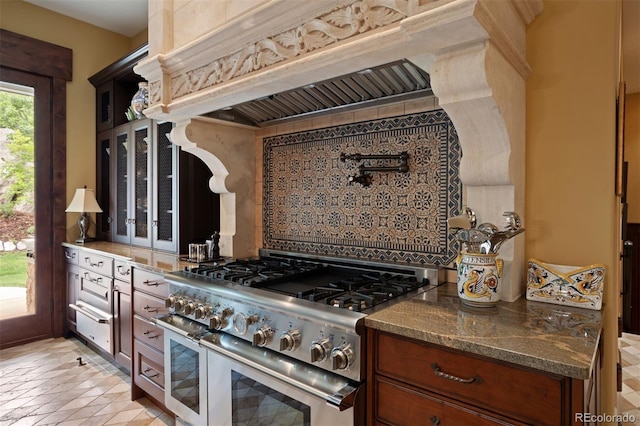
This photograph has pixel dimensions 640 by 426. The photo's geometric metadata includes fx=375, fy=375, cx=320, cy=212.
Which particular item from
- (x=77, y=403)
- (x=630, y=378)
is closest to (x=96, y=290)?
(x=77, y=403)

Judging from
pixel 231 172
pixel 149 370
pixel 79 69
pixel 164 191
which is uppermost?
pixel 79 69

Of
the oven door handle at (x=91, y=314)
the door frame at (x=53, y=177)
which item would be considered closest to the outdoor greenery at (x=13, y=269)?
the door frame at (x=53, y=177)

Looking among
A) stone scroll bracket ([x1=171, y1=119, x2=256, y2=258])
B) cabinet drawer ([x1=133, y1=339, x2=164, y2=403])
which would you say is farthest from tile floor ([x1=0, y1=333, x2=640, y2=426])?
stone scroll bracket ([x1=171, y1=119, x2=256, y2=258])

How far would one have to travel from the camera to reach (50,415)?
225 cm

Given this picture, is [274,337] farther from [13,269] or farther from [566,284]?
[13,269]

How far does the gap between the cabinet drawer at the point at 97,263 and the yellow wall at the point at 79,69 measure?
0.63 metres

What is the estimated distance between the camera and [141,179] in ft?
10.5

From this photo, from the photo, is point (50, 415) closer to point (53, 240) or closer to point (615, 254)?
point (53, 240)

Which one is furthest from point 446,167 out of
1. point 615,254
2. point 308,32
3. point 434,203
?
point 308,32

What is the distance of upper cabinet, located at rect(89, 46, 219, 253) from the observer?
2.74 meters

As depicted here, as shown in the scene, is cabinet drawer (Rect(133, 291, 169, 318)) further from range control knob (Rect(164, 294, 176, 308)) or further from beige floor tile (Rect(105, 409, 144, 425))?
beige floor tile (Rect(105, 409, 144, 425))

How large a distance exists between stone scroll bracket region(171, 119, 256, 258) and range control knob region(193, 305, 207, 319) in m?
0.68

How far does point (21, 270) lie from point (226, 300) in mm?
2841

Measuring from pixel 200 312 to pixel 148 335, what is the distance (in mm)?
739
